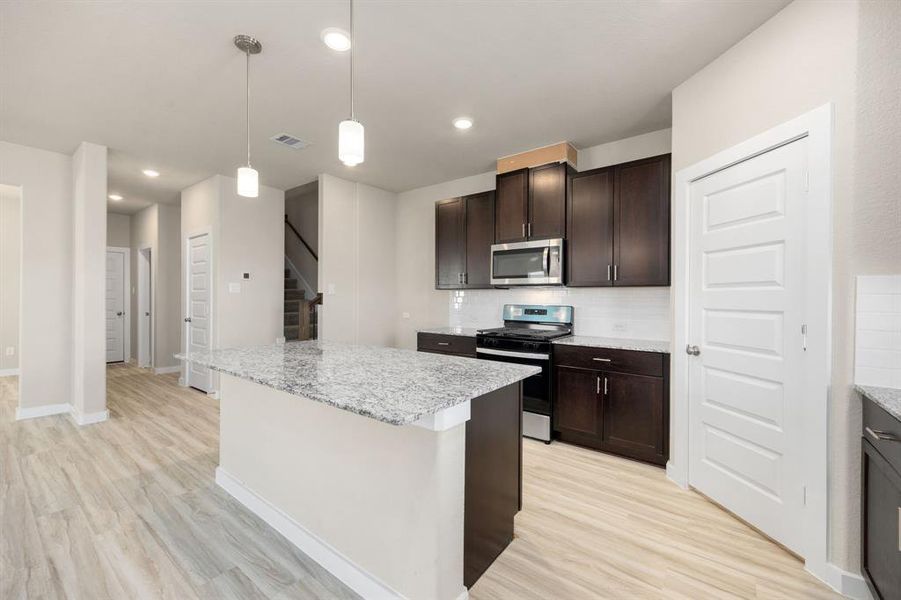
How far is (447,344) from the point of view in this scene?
4.13 meters

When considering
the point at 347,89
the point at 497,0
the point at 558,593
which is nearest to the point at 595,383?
the point at 558,593

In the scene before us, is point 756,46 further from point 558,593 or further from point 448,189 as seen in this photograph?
point 448,189

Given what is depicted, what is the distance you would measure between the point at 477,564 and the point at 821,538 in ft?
5.02

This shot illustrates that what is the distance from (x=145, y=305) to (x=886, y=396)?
8.92m

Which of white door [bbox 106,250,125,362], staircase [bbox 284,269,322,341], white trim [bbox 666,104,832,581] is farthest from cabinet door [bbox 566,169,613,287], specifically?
white door [bbox 106,250,125,362]

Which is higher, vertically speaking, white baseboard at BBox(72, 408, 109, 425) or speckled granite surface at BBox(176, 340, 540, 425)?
speckled granite surface at BBox(176, 340, 540, 425)

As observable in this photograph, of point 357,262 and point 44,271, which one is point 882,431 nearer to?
point 357,262

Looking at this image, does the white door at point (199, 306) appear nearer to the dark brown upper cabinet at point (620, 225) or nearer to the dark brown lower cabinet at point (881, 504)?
the dark brown upper cabinet at point (620, 225)

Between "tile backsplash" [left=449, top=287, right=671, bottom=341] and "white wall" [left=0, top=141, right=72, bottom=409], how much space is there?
448cm

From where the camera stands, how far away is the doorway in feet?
22.0

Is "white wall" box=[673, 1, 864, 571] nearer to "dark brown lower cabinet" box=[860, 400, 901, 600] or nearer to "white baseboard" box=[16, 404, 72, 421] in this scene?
"dark brown lower cabinet" box=[860, 400, 901, 600]

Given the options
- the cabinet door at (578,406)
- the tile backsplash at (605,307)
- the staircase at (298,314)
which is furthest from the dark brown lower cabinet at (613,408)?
the staircase at (298,314)

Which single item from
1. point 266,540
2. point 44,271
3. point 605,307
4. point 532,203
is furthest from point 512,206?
point 44,271

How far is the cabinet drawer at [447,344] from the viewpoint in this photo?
3.95m
